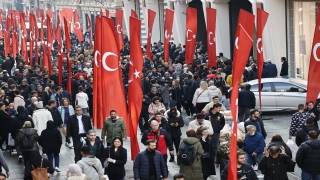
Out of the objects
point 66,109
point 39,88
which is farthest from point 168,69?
point 66,109

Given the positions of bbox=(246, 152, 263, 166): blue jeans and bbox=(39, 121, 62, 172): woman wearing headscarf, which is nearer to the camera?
bbox=(246, 152, 263, 166): blue jeans

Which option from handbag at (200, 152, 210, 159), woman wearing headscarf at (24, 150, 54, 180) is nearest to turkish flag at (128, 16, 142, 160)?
handbag at (200, 152, 210, 159)

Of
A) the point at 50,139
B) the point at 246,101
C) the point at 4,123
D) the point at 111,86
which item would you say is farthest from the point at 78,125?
the point at 246,101

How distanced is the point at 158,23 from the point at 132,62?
36.7 metres

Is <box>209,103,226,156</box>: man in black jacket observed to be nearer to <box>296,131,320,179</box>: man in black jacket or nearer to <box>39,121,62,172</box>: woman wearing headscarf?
<box>39,121,62,172</box>: woman wearing headscarf

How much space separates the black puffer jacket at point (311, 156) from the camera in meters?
14.1

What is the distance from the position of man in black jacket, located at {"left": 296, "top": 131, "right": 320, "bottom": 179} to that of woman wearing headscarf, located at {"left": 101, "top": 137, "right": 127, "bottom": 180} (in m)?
3.03

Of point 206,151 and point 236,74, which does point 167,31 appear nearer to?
point 206,151

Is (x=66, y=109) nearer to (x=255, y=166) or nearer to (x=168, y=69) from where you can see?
(x=255, y=166)

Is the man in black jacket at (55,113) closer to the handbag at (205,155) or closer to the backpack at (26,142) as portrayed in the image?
the backpack at (26,142)

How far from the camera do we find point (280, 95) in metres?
25.2

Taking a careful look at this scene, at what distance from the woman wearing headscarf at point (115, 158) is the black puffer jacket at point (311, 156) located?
3.03 meters

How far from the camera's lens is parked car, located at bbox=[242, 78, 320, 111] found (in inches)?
990

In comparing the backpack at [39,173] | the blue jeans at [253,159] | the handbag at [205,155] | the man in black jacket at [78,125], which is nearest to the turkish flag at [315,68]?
the blue jeans at [253,159]
